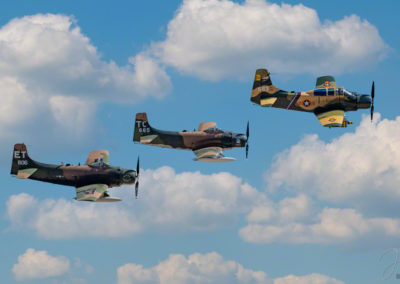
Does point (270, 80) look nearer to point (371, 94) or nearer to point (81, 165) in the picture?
point (371, 94)

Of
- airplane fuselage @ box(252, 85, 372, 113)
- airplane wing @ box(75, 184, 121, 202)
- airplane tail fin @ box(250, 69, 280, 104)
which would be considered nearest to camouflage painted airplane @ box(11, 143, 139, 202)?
airplane wing @ box(75, 184, 121, 202)

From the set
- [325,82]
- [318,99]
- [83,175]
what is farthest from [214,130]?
[83,175]

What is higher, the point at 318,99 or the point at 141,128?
the point at 318,99

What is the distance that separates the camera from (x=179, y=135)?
78.2 m

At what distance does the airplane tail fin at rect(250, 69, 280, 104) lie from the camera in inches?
3211

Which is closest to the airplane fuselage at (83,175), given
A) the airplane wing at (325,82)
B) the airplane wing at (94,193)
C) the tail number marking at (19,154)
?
the airplane wing at (94,193)

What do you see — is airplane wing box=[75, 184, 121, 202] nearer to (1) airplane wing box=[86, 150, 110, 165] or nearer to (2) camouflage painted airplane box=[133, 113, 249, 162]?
(1) airplane wing box=[86, 150, 110, 165]

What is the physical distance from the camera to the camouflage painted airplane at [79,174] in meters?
72.8

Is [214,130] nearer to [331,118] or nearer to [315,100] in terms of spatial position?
[315,100]

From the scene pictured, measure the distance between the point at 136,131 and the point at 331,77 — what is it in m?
25.7

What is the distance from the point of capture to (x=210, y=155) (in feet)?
249

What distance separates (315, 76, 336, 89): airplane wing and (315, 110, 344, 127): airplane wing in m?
4.42

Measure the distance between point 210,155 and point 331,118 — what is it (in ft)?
49.0

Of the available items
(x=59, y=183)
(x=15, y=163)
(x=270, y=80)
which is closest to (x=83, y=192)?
(x=59, y=183)
